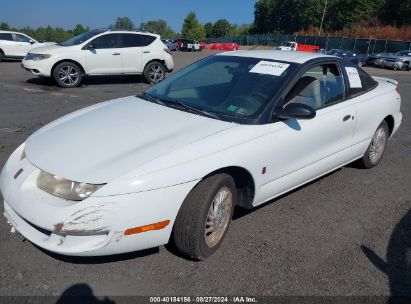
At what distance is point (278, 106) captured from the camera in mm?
3383

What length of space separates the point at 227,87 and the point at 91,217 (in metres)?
1.86

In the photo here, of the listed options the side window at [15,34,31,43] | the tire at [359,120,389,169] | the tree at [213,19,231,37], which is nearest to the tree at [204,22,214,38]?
the tree at [213,19,231,37]

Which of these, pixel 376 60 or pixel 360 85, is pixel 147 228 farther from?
pixel 376 60

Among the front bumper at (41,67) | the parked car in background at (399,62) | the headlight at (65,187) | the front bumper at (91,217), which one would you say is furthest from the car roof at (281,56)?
the parked car in background at (399,62)

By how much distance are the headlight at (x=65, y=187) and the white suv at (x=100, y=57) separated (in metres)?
8.91

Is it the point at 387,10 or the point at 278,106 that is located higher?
the point at 387,10

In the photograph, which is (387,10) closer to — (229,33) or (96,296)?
(229,33)

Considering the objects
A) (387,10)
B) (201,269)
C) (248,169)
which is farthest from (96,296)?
(387,10)

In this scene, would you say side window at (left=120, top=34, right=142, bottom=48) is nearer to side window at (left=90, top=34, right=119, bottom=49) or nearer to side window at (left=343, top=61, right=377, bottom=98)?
side window at (left=90, top=34, right=119, bottom=49)

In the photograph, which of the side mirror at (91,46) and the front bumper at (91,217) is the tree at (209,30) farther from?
the front bumper at (91,217)

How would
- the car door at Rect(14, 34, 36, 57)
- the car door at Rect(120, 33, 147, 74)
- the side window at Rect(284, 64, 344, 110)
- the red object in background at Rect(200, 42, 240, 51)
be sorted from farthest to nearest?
the red object in background at Rect(200, 42, 240, 51) → the car door at Rect(14, 34, 36, 57) → the car door at Rect(120, 33, 147, 74) → the side window at Rect(284, 64, 344, 110)

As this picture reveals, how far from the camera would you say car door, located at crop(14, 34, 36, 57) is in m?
18.0

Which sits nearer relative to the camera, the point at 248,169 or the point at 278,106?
the point at 248,169

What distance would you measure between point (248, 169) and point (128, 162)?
0.97 m
